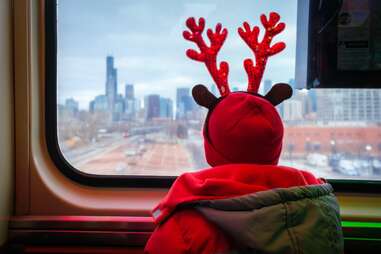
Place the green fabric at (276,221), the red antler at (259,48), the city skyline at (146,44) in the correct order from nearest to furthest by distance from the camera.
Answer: the green fabric at (276,221), the red antler at (259,48), the city skyline at (146,44)

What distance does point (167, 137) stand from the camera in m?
1.42

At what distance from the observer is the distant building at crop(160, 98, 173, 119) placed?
4.55ft

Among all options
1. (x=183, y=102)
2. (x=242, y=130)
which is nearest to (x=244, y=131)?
(x=242, y=130)

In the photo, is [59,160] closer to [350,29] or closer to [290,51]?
[290,51]

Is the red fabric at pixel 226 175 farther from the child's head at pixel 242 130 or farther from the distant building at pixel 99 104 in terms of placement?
the distant building at pixel 99 104

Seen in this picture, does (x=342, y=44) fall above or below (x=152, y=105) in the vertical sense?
above

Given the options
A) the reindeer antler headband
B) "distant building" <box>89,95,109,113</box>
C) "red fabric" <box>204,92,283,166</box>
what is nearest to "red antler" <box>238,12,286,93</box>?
the reindeer antler headband

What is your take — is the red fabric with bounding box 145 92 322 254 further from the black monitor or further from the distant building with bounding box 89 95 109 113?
the distant building with bounding box 89 95 109 113

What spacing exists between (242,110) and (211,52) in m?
0.25

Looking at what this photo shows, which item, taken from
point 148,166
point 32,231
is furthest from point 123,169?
point 32,231

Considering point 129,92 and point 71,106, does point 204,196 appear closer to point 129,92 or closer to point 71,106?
point 129,92

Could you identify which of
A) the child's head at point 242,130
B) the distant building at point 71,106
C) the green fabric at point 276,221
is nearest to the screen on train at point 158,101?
the distant building at point 71,106

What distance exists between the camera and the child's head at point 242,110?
2.45ft

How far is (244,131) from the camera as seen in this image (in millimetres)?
737
